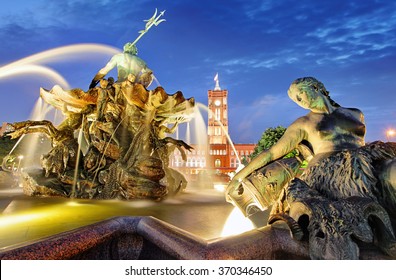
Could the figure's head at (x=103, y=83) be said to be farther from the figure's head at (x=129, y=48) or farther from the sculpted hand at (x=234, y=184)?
the sculpted hand at (x=234, y=184)

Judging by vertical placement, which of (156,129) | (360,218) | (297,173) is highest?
(156,129)

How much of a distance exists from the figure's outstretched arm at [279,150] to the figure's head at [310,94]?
0.24 metres

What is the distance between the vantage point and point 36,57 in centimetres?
1288

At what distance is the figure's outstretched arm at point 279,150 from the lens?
272 cm

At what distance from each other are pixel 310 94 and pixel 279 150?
0.64 metres

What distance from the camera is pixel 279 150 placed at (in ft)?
8.93

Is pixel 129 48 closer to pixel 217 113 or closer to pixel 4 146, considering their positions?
pixel 4 146

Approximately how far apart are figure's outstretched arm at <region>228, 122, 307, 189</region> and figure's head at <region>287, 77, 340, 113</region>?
9.5 inches

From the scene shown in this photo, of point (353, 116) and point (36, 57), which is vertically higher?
point (36, 57)

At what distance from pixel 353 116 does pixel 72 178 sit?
25.2 feet

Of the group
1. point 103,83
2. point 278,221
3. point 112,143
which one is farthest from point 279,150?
point 103,83

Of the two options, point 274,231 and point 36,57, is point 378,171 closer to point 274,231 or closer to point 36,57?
point 274,231

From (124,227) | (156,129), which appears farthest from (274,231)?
(156,129)

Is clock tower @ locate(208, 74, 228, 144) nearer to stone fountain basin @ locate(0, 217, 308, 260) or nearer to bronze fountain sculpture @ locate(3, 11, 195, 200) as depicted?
bronze fountain sculpture @ locate(3, 11, 195, 200)
